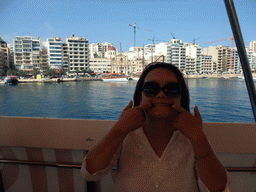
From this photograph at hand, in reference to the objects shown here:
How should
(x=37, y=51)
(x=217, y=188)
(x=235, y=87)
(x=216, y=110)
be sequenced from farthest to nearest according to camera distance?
(x=37, y=51) → (x=235, y=87) → (x=216, y=110) → (x=217, y=188)

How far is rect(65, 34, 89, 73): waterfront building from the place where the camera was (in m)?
40.5

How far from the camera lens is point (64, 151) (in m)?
1.08

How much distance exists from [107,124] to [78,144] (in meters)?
0.17

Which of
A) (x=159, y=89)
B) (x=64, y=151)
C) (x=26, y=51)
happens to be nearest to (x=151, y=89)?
(x=159, y=89)

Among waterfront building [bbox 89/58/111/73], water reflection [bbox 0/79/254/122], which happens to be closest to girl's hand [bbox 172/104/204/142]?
water reflection [bbox 0/79/254/122]

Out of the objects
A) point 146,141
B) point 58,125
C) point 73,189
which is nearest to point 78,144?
point 58,125

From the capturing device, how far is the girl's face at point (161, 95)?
1.81ft

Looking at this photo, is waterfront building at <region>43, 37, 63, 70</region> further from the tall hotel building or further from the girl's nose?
the girl's nose

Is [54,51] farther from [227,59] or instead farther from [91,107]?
[227,59]

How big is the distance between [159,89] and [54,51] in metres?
41.2

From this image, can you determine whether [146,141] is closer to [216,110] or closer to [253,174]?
[253,174]

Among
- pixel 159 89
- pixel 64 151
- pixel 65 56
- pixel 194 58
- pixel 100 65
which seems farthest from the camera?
pixel 100 65

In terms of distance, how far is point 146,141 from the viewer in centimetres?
59

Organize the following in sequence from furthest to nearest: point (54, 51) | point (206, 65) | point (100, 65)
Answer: point (100, 65)
point (54, 51)
point (206, 65)
